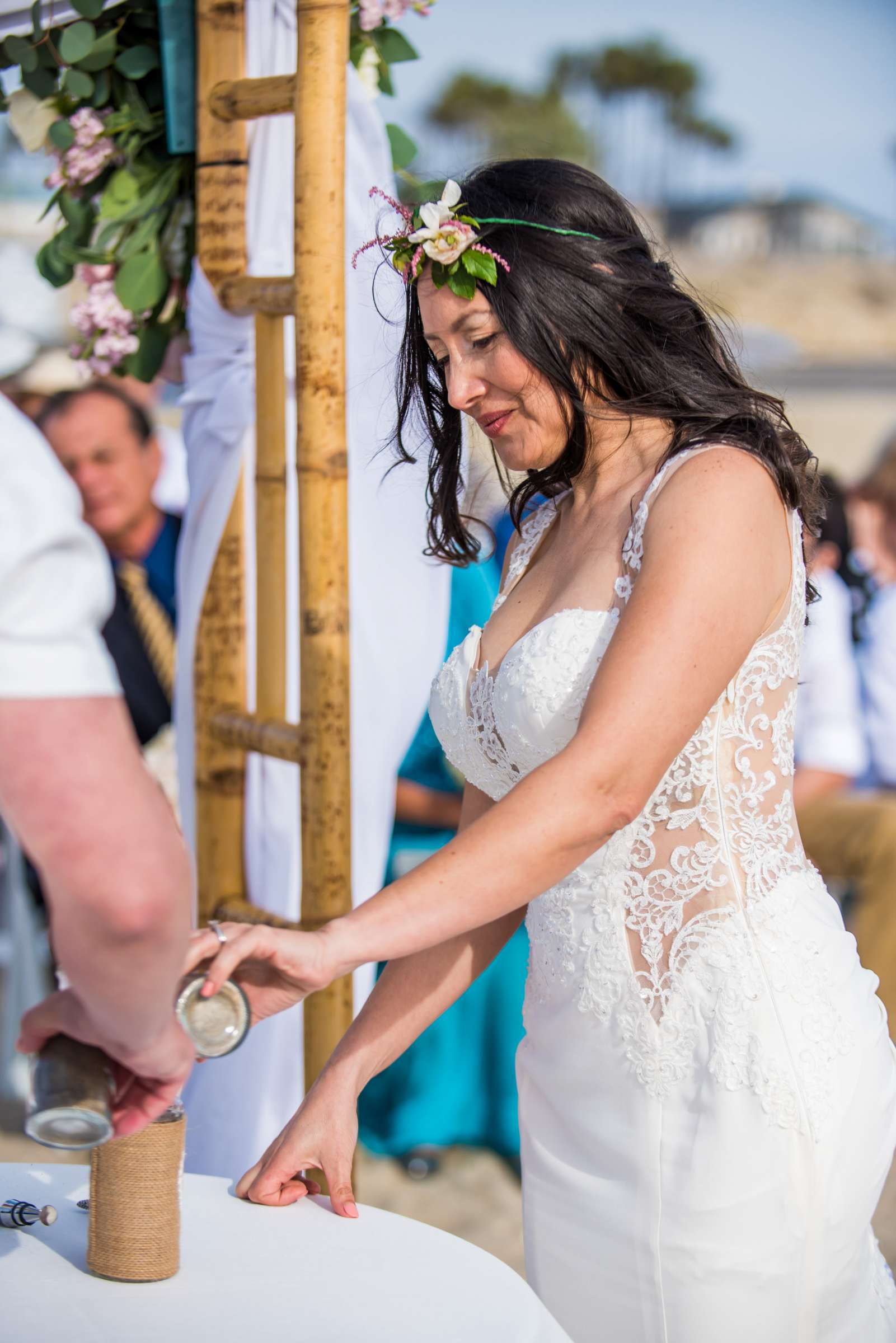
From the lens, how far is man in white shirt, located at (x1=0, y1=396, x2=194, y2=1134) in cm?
80

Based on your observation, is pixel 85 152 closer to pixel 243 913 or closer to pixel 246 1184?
pixel 243 913

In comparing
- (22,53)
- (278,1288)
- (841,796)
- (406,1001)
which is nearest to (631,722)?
(406,1001)

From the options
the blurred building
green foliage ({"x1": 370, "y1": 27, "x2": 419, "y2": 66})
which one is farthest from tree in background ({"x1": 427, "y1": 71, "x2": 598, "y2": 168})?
green foliage ({"x1": 370, "y1": 27, "x2": 419, "y2": 66})

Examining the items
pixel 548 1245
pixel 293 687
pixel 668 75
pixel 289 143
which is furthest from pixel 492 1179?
pixel 668 75

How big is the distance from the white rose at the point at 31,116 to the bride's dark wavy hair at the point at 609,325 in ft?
4.71

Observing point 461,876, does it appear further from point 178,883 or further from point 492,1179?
point 492,1179

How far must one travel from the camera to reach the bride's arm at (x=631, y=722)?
4.45ft

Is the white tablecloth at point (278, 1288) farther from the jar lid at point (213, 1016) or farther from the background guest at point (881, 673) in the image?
the background guest at point (881, 673)

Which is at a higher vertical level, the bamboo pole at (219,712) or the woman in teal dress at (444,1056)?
the bamboo pole at (219,712)

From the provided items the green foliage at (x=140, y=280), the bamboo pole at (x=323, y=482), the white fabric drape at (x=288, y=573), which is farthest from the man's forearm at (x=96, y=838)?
the green foliage at (x=140, y=280)

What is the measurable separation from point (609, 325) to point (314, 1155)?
1.06 metres

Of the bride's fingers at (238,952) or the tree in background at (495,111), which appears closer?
the bride's fingers at (238,952)

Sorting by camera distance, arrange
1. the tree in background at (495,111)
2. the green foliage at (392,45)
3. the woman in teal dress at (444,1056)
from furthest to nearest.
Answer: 1. the tree in background at (495,111)
2. the woman in teal dress at (444,1056)
3. the green foliage at (392,45)

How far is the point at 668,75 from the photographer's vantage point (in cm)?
5028
